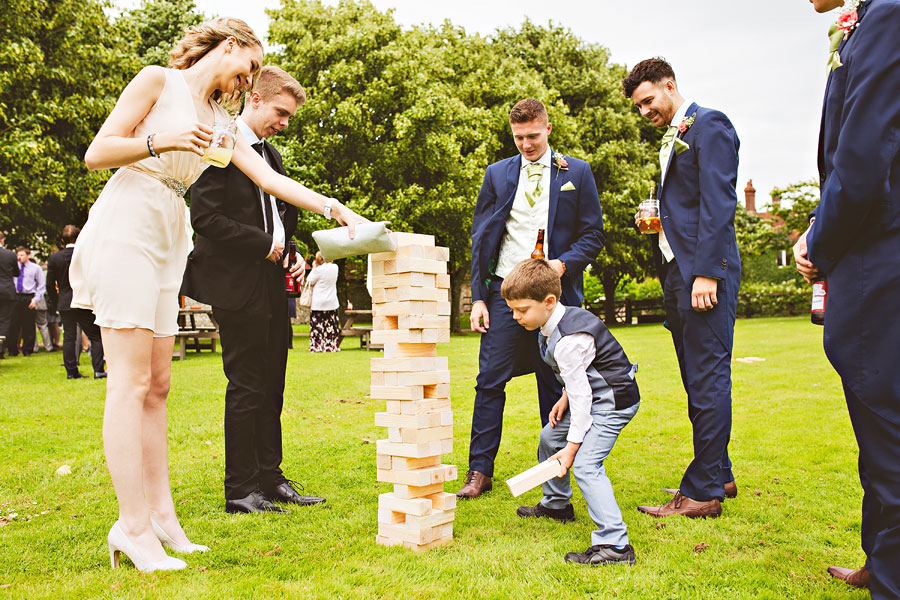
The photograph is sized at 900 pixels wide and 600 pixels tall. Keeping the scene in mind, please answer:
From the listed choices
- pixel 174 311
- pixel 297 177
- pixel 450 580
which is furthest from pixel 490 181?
pixel 297 177

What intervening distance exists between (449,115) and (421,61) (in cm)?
278

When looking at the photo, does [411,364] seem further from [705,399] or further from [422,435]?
[705,399]

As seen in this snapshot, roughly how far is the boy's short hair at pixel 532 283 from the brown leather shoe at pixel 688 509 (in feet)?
4.90

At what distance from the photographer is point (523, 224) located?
198 inches

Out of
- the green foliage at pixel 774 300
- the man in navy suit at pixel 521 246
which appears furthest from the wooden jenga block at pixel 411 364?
the green foliage at pixel 774 300

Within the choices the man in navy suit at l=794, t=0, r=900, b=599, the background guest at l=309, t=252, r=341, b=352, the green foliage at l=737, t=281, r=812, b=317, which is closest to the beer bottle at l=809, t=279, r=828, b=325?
the man in navy suit at l=794, t=0, r=900, b=599

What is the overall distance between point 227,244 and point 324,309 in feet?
41.0

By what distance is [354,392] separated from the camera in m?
9.70

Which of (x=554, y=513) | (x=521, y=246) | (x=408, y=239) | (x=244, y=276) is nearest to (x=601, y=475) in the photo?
(x=554, y=513)

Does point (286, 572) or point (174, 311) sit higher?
point (174, 311)

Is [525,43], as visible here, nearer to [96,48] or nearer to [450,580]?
[96,48]

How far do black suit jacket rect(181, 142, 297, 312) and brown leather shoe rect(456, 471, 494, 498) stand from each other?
5.83 feet

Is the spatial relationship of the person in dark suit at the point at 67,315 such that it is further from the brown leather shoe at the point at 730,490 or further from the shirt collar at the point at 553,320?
the brown leather shoe at the point at 730,490

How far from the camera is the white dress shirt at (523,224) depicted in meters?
4.96
